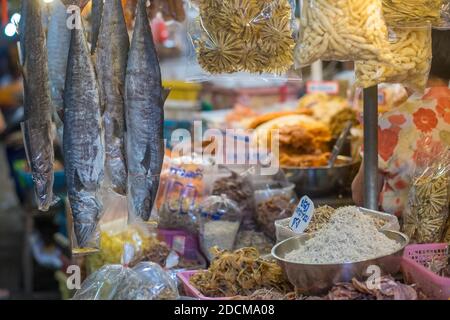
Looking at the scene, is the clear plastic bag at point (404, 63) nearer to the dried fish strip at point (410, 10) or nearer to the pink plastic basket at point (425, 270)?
the dried fish strip at point (410, 10)

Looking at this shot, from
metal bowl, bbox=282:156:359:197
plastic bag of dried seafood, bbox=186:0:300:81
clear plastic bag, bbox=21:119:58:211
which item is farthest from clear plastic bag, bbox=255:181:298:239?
clear plastic bag, bbox=21:119:58:211

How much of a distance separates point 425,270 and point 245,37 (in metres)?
0.96

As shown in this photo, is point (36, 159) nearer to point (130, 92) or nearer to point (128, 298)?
point (130, 92)

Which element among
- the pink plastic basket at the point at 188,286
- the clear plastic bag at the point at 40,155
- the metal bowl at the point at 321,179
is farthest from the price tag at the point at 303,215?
the metal bowl at the point at 321,179

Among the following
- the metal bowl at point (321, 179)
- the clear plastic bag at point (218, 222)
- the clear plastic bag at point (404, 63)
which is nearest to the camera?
the clear plastic bag at point (404, 63)

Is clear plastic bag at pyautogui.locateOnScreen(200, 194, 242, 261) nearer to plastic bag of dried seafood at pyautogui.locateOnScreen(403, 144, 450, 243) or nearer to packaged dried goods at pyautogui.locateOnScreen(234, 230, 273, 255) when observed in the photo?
packaged dried goods at pyautogui.locateOnScreen(234, 230, 273, 255)

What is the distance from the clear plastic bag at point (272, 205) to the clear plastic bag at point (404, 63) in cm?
87

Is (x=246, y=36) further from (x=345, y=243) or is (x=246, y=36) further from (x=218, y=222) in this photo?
(x=218, y=222)

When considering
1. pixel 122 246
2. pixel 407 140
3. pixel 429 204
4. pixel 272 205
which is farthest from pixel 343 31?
pixel 122 246

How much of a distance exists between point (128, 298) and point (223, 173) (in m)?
1.43

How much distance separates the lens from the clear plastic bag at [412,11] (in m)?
2.28

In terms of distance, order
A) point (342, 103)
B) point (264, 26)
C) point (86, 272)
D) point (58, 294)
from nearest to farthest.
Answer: point (264, 26) < point (86, 272) < point (342, 103) < point (58, 294)
